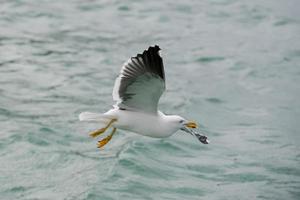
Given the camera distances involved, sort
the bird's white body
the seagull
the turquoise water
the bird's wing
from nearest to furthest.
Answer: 1. the bird's wing
2. the seagull
3. the bird's white body
4. the turquoise water

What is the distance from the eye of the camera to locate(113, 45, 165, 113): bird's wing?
7742 mm

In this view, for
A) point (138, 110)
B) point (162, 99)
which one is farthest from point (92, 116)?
A: point (162, 99)

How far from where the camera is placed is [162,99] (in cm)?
1343

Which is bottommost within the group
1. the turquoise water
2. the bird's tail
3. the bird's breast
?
the turquoise water

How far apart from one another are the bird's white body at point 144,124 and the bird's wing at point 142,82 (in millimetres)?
100

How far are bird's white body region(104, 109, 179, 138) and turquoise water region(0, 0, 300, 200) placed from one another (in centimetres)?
269

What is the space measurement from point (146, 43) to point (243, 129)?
126 inches

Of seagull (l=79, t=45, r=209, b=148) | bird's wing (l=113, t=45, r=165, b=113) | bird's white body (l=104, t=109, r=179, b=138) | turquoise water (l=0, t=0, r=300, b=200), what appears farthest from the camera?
turquoise water (l=0, t=0, r=300, b=200)

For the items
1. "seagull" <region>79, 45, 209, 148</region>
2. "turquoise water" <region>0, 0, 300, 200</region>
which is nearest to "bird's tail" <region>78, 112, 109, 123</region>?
"seagull" <region>79, 45, 209, 148</region>

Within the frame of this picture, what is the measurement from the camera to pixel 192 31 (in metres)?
16.4

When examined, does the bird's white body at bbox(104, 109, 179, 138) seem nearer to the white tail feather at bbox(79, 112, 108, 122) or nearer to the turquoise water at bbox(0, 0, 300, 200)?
the white tail feather at bbox(79, 112, 108, 122)

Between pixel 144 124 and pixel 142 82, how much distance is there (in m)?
0.44

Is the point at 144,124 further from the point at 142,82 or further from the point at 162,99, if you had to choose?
the point at 162,99

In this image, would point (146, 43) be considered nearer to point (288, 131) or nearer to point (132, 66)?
point (288, 131)
